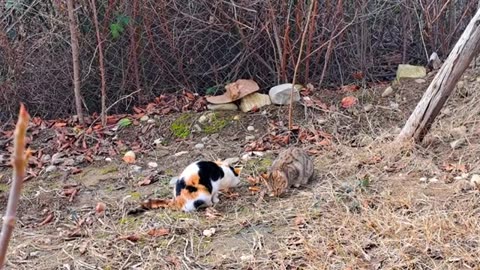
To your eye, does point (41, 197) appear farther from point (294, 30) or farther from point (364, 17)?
point (364, 17)

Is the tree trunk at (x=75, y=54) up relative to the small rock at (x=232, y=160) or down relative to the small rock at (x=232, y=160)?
up

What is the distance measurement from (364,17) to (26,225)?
309cm

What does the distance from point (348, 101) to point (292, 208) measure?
1704 mm

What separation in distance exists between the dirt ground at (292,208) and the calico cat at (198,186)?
0.06 metres

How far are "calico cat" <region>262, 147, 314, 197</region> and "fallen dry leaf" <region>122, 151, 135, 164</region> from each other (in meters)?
1.06

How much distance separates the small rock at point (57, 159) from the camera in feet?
12.7

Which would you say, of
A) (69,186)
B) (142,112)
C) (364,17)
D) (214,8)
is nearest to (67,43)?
Answer: (142,112)

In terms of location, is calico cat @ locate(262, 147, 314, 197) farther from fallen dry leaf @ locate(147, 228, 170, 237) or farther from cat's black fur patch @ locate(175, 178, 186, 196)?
fallen dry leaf @ locate(147, 228, 170, 237)

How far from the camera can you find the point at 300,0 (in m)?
4.38

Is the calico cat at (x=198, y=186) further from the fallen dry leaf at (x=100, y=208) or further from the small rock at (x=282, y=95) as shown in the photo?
the small rock at (x=282, y=95)

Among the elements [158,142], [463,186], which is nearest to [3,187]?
[158,142]

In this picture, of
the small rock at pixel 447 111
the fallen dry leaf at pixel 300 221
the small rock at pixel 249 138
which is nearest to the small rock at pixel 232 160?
the small rock at pixel 249 138

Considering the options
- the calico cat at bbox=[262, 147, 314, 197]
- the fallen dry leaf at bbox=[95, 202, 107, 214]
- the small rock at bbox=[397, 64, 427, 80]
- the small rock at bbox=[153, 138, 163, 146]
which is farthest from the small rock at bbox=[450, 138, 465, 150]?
the fallen dry leaf at bbox=[95, 202, 107, 214]

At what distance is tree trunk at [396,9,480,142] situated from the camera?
329 cm
